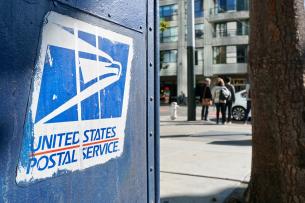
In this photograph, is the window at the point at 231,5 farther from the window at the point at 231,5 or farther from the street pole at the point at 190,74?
the street pole at the point at 190,74

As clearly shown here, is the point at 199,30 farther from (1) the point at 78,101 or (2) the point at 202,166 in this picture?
(1) the point at 78,101

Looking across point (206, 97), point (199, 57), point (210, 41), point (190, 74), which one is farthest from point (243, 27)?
point (206, 97)

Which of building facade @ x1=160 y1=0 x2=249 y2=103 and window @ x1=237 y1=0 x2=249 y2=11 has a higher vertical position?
window @ x1=237 y1=0 x2=249 y2=11

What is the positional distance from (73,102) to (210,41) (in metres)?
42.9

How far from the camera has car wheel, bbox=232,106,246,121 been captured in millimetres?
15859

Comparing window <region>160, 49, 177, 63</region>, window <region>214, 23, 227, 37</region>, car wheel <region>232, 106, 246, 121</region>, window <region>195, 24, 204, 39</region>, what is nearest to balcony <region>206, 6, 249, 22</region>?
window <region>214, 23, 227, 37</region>

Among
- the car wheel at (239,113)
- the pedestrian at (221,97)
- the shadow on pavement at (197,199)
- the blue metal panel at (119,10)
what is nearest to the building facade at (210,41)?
the car wheel at (239,113)

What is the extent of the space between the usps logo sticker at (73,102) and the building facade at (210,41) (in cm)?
4018

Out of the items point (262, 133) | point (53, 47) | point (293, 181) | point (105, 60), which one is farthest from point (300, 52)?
point (53, 47)

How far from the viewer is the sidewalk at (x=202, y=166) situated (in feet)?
15.5

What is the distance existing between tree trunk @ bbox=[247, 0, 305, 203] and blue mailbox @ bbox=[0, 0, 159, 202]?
5.94 feet

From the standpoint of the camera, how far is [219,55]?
143ft

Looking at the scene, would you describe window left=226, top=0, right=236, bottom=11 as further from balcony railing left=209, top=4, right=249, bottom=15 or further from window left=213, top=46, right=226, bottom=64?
window left=213, top=46, right=226, bottom=64

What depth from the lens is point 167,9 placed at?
46.2 m
